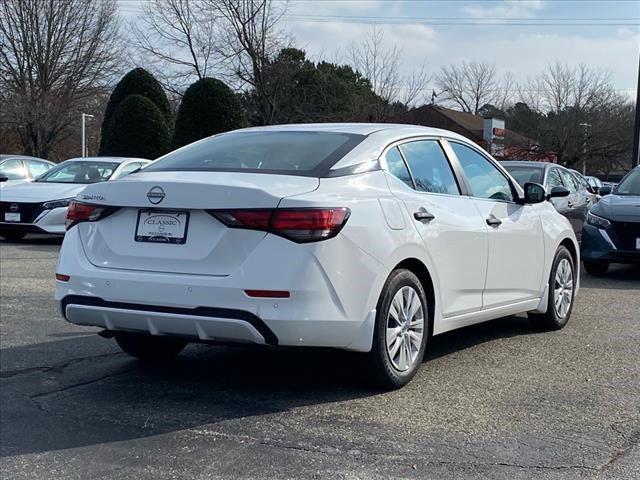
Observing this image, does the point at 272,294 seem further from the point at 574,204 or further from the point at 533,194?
the point at 574,204

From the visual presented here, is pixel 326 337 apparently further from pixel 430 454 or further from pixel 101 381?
pixel 101 381

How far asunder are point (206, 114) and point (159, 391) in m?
19.5

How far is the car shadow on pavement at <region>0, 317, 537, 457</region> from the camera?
13.9 feet

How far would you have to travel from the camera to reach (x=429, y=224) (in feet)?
16.5

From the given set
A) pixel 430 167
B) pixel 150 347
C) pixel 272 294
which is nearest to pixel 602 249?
pixel 430 167

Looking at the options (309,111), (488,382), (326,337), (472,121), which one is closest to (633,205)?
(488,382)

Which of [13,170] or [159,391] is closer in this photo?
[159,391]

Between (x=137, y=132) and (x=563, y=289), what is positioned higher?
(x=137, y=132)

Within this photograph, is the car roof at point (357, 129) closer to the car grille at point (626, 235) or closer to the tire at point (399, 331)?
the tire at point (399, 331)

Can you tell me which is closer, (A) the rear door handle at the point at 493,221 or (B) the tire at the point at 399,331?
(B) the tire at the point at 399,331

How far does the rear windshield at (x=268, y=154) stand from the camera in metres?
4.76

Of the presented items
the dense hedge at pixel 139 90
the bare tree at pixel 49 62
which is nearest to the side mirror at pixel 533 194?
the dense hedge at pixel 139 90

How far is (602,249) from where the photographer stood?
1020 cm

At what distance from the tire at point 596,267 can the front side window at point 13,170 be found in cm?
1086
